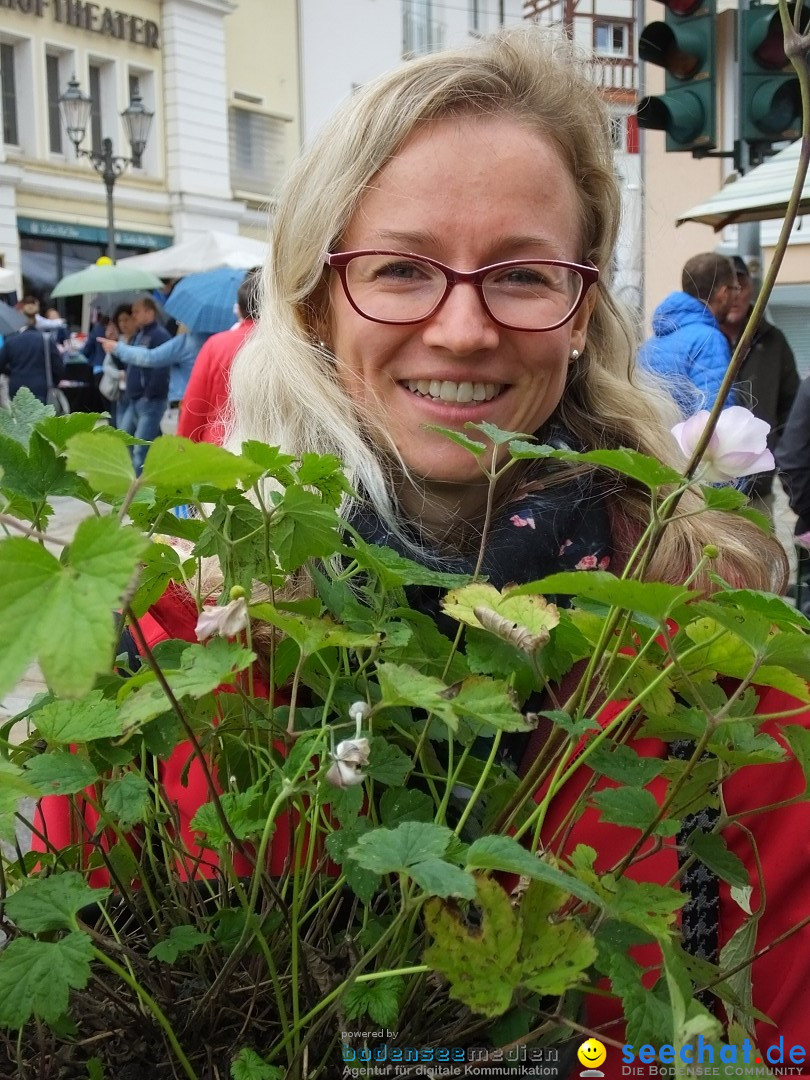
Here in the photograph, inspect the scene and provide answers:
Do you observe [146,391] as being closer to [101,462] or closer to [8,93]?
[101,462]

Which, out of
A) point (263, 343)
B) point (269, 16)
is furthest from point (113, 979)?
point (269, 16)

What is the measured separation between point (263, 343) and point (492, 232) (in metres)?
0.35

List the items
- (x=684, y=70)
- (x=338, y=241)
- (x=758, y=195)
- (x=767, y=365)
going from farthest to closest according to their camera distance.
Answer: (x=767, y=365)
(x=684, y=70)
(x=758, y=195)
(x=338, y=241)

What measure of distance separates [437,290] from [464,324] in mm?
58

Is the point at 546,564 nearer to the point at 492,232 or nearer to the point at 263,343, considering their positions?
the point at 492,232

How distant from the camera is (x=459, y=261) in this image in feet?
4.02

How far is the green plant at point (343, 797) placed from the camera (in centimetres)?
48

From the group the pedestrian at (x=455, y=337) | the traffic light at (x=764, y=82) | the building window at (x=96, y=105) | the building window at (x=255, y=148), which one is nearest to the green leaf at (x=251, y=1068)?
the pedestrian at (x=455, y=337)

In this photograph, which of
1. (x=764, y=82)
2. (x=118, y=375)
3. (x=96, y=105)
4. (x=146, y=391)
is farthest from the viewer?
(x=96, y=105)

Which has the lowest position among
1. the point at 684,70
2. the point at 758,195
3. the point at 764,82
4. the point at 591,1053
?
the point at 591,1053

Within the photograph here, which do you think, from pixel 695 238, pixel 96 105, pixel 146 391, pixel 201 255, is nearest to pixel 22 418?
pixel 146 391

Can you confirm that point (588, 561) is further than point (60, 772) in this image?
Yes

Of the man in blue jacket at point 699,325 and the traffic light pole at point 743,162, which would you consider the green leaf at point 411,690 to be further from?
the traffic light pole at point 743,162

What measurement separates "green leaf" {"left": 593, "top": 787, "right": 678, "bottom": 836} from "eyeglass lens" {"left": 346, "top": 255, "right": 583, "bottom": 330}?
2.56ft
